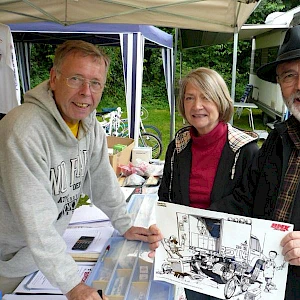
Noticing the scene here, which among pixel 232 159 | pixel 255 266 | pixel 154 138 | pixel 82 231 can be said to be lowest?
pixel 154 138

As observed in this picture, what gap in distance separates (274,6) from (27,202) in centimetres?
1827

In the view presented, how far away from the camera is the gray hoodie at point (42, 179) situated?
1263 millimetres

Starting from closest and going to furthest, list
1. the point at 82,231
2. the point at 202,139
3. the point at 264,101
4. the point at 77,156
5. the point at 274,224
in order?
1. the point at 274,224
2. the point at 77,156
3. the point at 202,139
4. the point at 82,231
5. the point at 264,101

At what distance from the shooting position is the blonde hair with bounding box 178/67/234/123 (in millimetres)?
1715

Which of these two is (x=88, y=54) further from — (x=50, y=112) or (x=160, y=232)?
(x=160, y=232)

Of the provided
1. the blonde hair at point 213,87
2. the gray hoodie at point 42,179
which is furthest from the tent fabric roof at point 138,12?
the gray hoodie at point 42,179

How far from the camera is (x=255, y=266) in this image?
1.30 meters

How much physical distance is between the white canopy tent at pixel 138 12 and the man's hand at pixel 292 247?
1.65 m

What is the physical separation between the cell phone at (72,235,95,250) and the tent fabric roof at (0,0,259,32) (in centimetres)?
162

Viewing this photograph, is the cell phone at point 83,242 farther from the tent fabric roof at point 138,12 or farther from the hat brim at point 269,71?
the tent fabric roof at point 138,12

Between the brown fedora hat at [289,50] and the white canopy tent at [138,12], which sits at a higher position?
the white canopy tent at [138,12]

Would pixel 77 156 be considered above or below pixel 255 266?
above

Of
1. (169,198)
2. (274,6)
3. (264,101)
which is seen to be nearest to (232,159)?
(169,198)

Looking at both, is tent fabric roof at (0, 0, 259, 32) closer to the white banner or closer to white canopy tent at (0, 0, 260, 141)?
white canopy tent at (0, 0, 260, 141)
